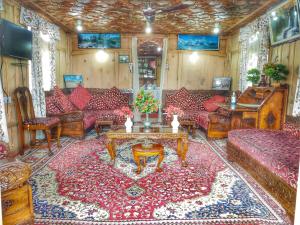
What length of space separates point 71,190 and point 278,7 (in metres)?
5.02

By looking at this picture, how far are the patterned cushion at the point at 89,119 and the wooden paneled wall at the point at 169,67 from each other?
2318 millimetres

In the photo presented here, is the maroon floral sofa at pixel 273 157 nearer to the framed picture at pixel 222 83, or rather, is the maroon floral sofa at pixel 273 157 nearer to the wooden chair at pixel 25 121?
the wooden chair at pixel 25 121

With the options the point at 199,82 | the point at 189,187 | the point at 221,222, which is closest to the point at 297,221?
the point at 221,222

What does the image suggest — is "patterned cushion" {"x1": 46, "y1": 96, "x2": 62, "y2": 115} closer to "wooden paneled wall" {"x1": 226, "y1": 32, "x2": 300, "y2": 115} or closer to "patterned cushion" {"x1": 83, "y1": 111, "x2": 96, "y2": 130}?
"patterned cushion" {"x1": 83, "y1": 111, "x2": 96, "y2": 130}

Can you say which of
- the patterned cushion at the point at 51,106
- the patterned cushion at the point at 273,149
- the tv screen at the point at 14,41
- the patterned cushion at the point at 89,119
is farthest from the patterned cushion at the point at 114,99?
the patterned cushion at the point at 273,149

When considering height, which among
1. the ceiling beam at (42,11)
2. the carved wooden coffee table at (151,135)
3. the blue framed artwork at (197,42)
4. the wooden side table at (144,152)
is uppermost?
the ceiling beam at (42,11)

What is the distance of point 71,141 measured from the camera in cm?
560

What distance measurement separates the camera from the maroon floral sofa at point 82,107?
18.8ft

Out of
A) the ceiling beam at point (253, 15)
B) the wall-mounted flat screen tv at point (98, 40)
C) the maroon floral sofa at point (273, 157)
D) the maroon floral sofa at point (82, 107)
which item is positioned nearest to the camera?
the maroon floral sofa at point (273, 157)

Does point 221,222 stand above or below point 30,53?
below

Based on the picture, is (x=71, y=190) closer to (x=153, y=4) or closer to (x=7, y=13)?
(x=7, y=13)

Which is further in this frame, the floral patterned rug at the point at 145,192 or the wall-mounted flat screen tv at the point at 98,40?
the wall-mounted flat screen tv at the point at 98,40

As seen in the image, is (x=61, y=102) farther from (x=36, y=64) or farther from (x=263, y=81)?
(x=263, y=81)

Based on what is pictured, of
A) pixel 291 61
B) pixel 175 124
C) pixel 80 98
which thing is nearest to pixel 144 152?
pixel 175 124
